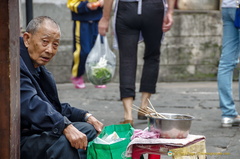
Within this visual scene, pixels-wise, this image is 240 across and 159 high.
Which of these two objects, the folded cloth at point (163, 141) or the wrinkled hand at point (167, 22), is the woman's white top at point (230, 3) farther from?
the folded cloth at point (163, 141)

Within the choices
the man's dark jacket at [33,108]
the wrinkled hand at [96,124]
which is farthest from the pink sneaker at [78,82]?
the man's dark jacket at [33,108]

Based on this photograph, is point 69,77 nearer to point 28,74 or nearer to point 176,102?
point 176,102

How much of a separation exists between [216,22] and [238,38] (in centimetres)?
441

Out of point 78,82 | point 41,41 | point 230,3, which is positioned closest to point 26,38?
point 41,41

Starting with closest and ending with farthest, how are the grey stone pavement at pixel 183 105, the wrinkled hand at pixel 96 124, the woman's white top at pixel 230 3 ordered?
1. the wrinkled hand at pixel 96 124
2. the grey stone pavement at pixel 183 105
3. the woman's white top at pixel 230 3

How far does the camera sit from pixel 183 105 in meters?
7.33

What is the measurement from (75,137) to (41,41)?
25.5 inches

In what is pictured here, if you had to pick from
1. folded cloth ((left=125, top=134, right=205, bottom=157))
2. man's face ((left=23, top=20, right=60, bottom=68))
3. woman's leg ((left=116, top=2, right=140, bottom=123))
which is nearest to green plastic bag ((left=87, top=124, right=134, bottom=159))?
folded cloth ((left=125, top=134, right=205, bottom=157))

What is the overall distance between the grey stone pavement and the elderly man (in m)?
Answer: 1.46

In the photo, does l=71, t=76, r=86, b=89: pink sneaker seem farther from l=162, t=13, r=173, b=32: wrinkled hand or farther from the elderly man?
the elderly man

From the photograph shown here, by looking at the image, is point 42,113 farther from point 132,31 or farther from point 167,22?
point 167,22

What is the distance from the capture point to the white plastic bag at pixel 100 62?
8.30 meters

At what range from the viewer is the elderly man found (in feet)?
11.0

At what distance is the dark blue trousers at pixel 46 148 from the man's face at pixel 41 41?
1.57ft
